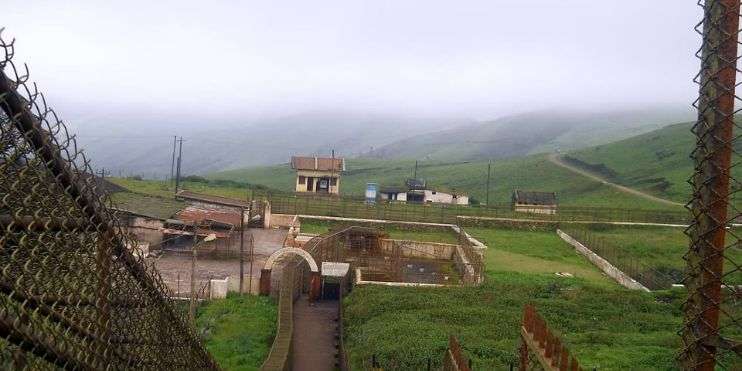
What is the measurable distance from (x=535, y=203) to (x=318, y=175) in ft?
57.8

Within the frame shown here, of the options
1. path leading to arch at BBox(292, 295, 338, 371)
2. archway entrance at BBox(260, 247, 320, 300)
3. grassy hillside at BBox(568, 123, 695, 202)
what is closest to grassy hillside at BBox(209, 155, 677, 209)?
grassy hillside at BBox(568, 123, 695, 202)

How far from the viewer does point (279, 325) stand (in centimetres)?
1631

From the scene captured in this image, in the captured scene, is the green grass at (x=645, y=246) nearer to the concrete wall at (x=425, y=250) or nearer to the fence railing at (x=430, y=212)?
the fence railing at (x=430, y=212)

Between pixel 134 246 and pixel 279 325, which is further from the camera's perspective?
pixel 279 325

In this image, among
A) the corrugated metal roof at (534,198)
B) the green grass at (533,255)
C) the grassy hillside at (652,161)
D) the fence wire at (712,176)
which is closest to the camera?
the fence wire at (712,176)

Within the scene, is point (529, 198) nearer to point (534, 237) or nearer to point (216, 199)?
point (534, 237)

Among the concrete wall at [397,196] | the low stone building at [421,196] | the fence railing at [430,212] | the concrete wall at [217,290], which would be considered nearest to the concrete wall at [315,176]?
the fence railing at [430,212]

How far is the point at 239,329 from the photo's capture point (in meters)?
17.1

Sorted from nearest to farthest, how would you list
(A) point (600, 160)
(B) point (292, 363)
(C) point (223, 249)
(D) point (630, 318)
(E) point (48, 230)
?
(E) point (48, 230)
(B) point (292, 363)
(D) point (630, 318)
(C) point (223, 249)
(A) point (600, 160)

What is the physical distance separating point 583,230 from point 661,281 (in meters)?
16.1

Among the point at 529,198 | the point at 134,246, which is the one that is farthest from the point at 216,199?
the point at 134,246

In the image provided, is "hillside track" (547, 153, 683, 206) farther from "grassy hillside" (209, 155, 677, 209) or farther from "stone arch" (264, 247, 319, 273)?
"stone arch" (264, 247, 319, 273)

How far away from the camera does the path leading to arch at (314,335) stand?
1522 cm

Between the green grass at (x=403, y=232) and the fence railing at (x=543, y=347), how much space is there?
27223 mm
